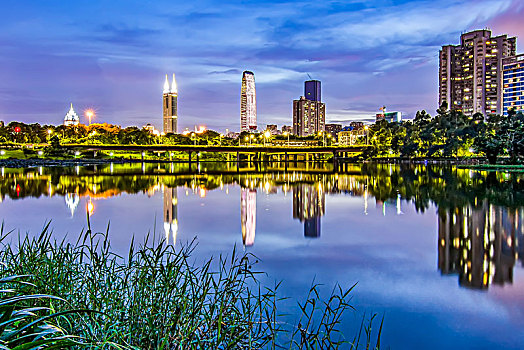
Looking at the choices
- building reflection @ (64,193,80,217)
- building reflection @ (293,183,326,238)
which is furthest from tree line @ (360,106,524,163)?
building reflection @ (64,193,80,217)

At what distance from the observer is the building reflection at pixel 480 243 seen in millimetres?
14797

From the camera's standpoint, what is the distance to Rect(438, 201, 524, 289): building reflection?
48.5ft

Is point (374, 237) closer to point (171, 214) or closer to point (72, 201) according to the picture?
point (171, 214)

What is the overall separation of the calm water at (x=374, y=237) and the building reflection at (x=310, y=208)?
107mm

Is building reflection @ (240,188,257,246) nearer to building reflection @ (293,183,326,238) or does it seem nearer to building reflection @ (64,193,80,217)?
building reflection @ (293,183,326,238)

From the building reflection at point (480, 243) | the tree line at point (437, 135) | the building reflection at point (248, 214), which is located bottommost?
the building reflection at point (248, 214)

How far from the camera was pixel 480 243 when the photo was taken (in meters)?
19.6

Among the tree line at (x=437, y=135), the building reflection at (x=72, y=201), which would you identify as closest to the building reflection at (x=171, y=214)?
the building reflection at (x=72, y=201)

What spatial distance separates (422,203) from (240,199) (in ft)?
51.9

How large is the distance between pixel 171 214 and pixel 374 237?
14.7 m

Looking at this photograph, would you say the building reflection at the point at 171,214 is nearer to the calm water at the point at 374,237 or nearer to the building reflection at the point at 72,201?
the calm water at the point at 374,237

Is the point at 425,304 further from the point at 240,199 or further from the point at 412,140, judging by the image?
the point at 412,140

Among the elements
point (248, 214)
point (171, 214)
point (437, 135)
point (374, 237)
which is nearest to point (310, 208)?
point (248, 214)

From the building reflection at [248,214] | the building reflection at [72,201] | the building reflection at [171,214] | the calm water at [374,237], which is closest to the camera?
the calm water at [374,237]
